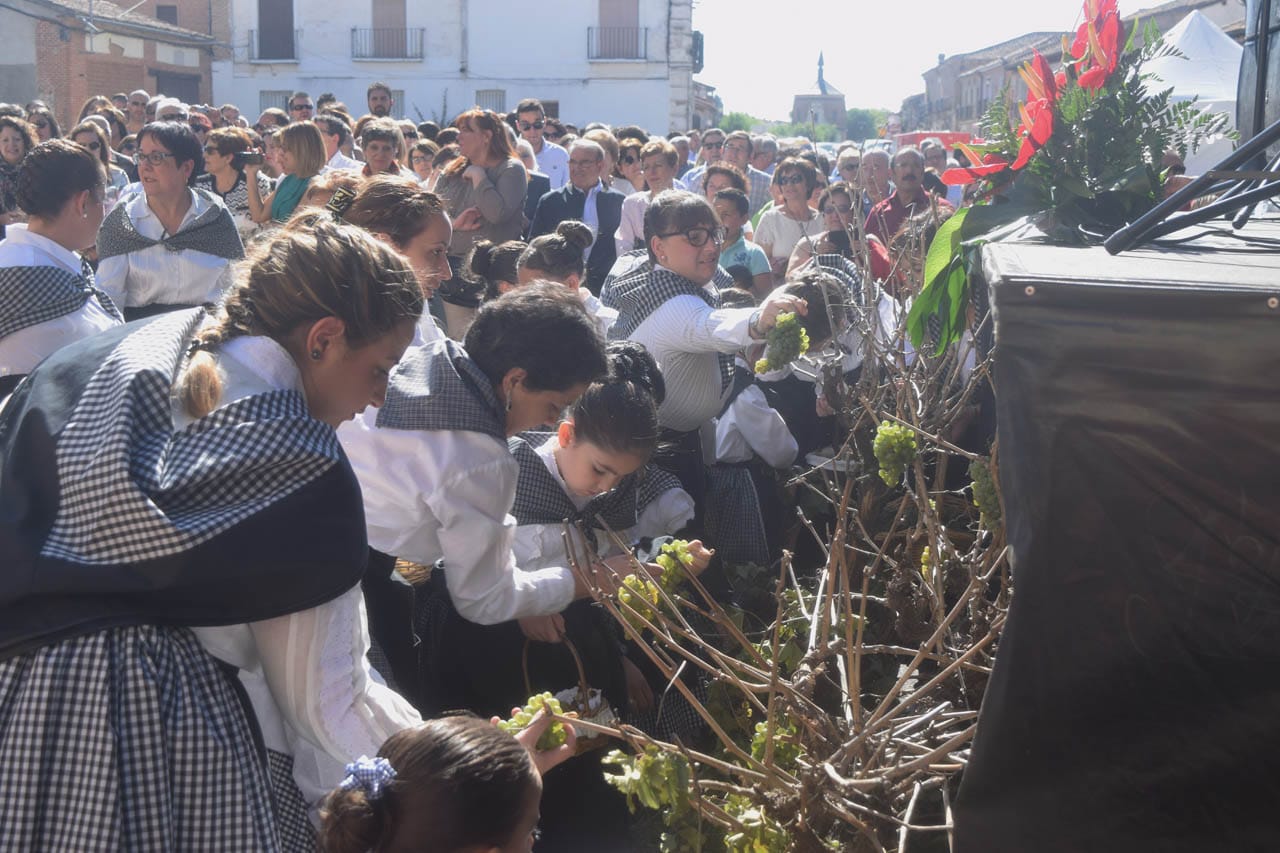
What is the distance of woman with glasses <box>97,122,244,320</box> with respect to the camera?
5.47m

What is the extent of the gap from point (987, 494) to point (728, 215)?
4419 millimetres

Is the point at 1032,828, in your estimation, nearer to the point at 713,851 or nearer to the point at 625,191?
the point at 713,851

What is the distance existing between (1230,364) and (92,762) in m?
1.38

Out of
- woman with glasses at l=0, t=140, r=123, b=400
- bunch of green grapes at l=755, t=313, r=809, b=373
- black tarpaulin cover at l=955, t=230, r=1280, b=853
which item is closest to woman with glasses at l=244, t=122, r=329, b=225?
woman with glasses at l=0, t=140, r=123, b=400

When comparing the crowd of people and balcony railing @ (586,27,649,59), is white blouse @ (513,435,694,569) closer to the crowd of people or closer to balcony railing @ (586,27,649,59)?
the crowd of people

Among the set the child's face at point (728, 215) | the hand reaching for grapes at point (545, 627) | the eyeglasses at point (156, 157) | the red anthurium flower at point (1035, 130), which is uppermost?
the eyeglasses at point (156, 157)

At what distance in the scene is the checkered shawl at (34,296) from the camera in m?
4.05

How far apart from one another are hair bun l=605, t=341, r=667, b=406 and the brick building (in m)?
29.4

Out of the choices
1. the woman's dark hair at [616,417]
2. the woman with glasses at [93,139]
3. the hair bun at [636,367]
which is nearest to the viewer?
the woman's dark hair at [616,417]

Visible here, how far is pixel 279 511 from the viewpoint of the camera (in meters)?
1.66

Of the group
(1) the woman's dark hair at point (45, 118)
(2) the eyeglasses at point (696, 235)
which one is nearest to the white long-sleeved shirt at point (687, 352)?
(2) the eyeglasses at point (696, 235)

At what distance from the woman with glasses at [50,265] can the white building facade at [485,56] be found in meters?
31.7

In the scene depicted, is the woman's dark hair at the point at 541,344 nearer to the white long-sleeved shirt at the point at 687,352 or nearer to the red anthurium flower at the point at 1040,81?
the red anthurium flower at the point at 1040,81

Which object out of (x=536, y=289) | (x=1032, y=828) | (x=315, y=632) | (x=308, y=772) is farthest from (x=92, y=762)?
(x=536, y=289)
